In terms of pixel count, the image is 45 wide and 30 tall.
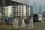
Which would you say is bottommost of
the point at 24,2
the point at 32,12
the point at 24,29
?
the point at 24,29

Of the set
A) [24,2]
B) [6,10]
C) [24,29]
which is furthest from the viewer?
[24,2]

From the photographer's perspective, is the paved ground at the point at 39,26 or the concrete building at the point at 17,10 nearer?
the concrete building at the point at 17,10

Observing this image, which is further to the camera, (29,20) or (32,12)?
(29,20)

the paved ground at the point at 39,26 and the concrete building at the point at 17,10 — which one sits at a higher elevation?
the concrete building at the point at 17,10

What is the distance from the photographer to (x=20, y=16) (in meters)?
2.13

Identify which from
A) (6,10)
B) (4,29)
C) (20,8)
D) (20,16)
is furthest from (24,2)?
(4,29)

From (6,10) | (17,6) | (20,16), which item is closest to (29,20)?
(20,16)

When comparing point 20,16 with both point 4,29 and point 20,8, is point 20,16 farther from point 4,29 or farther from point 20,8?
point 4,29

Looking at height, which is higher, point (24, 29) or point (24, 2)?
point (24, 2)

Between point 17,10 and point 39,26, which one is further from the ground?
point 17,10

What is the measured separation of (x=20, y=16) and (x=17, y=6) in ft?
0.60

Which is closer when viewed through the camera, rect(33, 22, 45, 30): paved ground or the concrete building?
the concrete building

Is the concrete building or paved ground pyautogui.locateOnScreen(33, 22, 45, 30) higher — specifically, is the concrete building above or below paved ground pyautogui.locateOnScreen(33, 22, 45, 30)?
above

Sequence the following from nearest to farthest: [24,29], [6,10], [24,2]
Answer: [6,10], [24,29], [24,2]
